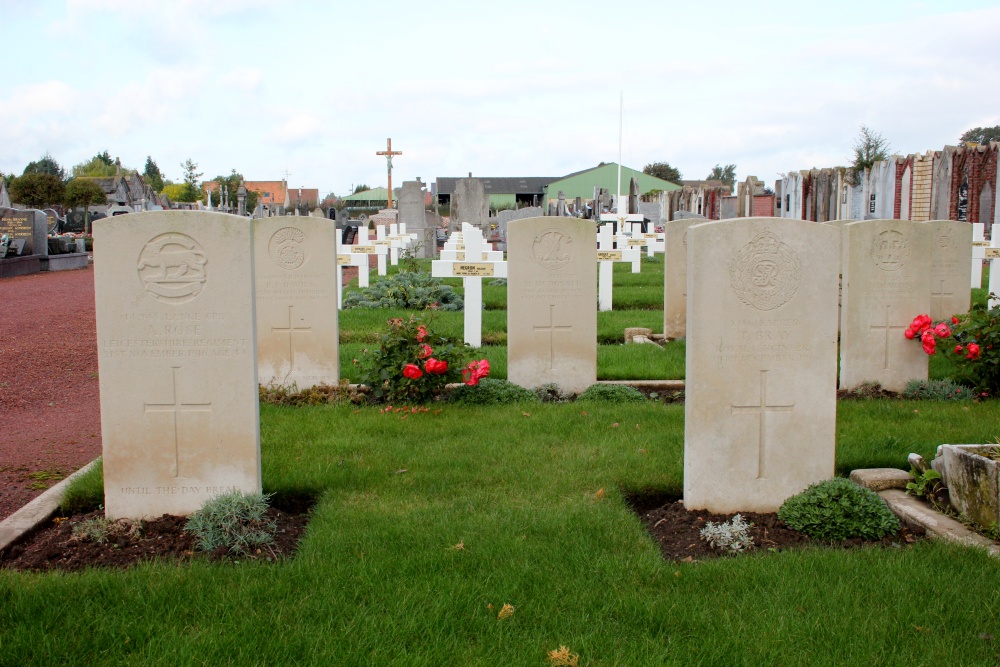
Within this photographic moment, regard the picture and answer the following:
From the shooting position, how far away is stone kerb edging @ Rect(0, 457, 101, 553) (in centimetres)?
446

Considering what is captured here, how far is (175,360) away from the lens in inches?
183

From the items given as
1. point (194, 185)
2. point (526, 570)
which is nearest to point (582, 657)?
point (526, 570)

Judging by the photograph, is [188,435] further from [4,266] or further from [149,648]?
[4,266]

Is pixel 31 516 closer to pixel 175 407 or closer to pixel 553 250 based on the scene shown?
pixel 175 407

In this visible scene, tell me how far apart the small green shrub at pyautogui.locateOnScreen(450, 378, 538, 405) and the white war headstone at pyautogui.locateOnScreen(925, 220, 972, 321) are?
4.16 meters

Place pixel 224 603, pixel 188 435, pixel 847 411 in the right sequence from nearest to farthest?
pixel 224 603
pixel 188 435
pixel 847 411

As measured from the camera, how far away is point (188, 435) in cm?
472

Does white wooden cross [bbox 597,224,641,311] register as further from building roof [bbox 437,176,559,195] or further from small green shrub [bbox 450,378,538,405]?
building roof [bbox 437,176,559,195]

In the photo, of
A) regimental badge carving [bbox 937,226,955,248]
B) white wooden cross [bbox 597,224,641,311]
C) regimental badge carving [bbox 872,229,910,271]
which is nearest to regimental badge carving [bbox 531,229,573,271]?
regimental badge carving [bbox 872,229,910,271]

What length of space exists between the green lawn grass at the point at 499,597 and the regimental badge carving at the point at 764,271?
1.25 m

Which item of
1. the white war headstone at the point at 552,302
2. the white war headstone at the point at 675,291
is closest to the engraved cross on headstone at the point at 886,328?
the white war headstone at the point at 552,302

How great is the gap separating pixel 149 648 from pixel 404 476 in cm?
228

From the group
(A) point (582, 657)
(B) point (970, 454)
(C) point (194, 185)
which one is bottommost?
(A) point (582, 657)

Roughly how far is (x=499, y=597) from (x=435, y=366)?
11.9 feet
